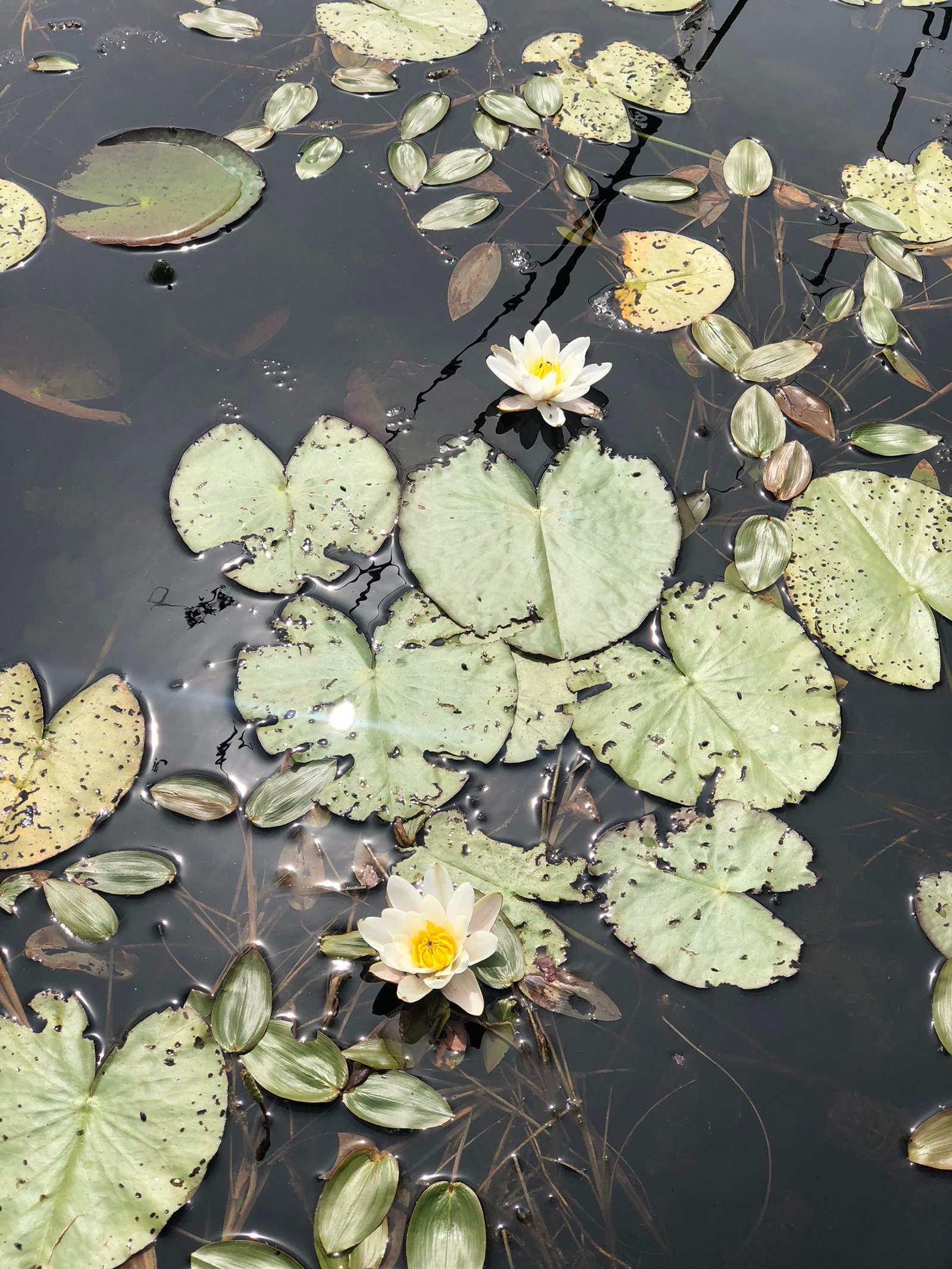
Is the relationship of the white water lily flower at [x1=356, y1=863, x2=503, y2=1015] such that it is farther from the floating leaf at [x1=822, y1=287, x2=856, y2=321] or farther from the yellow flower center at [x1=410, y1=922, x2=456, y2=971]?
the floating leaf at [x1=822, y1=287, x2=856, y2=321]

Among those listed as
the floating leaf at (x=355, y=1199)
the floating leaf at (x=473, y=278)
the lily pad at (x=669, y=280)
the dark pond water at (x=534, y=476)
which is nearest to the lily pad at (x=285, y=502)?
the dark pond water at (x=534, y=476)

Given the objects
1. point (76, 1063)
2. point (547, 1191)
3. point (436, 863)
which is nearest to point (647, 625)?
point (436, 863)

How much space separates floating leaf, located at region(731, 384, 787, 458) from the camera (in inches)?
96.2

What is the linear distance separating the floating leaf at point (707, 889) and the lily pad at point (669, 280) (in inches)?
63.5

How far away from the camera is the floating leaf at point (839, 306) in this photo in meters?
2.72

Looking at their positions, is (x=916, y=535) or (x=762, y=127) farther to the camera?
(x=762, y=127)

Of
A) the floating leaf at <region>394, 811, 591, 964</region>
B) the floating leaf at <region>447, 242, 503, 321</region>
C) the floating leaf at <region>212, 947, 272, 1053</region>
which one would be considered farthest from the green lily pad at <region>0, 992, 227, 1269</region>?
the floating leaf at <region>447, 242, 503, 321</region>

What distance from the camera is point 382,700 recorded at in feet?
6.55

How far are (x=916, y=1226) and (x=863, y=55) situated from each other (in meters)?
3.96

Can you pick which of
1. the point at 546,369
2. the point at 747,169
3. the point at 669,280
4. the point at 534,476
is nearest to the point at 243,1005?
the point at 534,476

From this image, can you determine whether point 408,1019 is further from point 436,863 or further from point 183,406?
point 183,406

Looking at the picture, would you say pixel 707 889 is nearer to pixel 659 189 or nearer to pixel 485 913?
pixel 485 913

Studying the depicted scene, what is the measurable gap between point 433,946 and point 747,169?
9.46ft

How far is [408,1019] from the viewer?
173 centimetres
